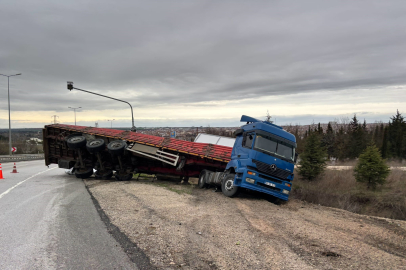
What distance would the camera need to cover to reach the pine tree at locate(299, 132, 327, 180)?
24578 mm

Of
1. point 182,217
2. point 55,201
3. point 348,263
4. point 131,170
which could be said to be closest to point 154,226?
point 182,217

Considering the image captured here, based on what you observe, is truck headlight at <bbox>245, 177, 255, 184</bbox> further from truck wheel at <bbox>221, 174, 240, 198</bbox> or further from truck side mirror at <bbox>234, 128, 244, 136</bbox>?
truck side mirror at <bbox>234, 128, 244, 136</bbox>

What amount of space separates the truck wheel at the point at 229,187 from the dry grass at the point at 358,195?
5.16 m

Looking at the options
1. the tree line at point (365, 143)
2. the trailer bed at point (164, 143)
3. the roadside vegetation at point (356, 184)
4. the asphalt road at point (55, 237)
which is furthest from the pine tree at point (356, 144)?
the asphalt road at point (55, 237)

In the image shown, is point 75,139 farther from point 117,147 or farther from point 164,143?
point 164,143

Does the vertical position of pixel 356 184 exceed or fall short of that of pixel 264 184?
it falls short

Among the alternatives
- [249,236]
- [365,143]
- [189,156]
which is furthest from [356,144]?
[249,236]

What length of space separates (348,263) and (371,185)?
1895 cm

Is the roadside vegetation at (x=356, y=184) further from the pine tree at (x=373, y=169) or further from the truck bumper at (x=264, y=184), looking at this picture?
the truck bumper at (x=264, y=184)

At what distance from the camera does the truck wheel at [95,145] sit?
14.6 meters

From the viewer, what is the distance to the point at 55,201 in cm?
906

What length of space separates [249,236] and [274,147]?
18.6ft

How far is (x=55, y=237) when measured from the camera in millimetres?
5594

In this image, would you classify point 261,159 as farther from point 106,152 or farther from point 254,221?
point 106,152
